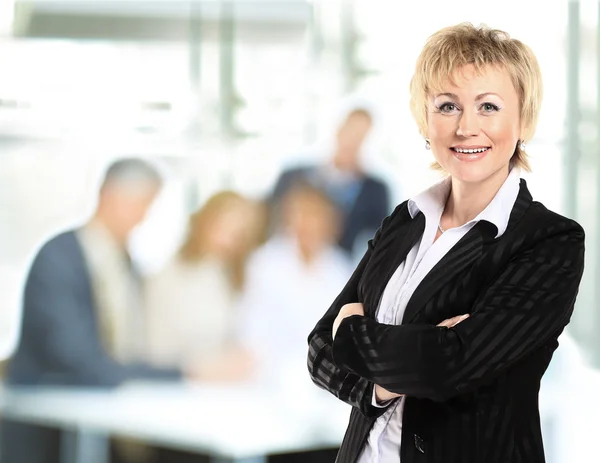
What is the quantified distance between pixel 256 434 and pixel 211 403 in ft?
2.55

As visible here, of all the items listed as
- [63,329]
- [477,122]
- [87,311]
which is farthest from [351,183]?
[477,122]

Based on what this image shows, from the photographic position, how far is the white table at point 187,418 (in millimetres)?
2865

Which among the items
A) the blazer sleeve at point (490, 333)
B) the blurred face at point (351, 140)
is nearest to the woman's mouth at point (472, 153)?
the blazer sleeve at point (490, 333)

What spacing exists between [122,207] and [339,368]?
2.84m

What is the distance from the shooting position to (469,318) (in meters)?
1.16

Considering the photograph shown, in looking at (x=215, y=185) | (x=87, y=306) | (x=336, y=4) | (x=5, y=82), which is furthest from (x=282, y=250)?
(x=5, y=82)

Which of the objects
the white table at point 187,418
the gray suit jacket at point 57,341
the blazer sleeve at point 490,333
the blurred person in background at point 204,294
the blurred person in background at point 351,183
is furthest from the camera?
the blurred person in background at point 351,183

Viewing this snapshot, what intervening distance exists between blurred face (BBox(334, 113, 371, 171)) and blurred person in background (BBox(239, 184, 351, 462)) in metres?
0.19

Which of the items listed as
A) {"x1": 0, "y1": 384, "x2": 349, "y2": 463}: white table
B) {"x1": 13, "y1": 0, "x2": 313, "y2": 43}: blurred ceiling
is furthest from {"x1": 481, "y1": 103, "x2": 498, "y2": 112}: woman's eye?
{"x1": 13, "y1": 0, "x2": 313, "y2": 43}: blurred ceiling

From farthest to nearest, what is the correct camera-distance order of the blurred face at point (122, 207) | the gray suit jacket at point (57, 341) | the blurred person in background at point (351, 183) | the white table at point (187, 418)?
the blurred person in background at point (351, 183)
the blurred face at point (122, 207)
the gray suit jacket at point (57, 341)
the white table at point (187, 418)

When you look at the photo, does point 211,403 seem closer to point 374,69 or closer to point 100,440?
point 100,440

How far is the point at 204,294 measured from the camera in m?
4.21

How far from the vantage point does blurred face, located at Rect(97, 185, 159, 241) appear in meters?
4.00

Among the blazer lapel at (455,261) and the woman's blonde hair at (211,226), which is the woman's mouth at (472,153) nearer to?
the blazer lapel at (455,261)
